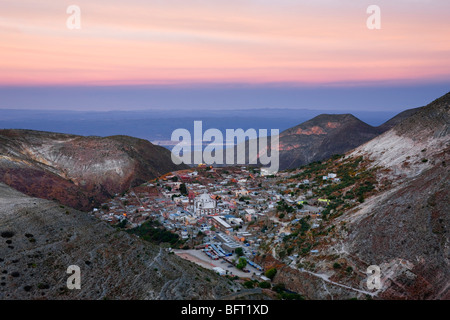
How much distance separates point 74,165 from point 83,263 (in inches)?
2061

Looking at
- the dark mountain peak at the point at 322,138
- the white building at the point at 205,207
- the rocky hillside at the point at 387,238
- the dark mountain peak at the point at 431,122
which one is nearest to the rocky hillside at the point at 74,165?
the white building at the point at 205,207

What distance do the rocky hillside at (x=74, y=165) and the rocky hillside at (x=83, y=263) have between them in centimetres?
3211

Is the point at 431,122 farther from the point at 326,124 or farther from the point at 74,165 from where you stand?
the point at 326,124

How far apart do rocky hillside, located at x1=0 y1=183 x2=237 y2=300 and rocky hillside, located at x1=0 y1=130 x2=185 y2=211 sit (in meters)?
32.1

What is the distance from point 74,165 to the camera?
6794 centimetres

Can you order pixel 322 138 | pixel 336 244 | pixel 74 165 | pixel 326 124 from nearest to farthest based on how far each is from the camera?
pixel 336 244
pixel 74 165
pixel 322 138
pixel 326 124

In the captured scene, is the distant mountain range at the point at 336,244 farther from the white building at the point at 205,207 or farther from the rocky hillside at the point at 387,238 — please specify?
the white building at the point at 205,207

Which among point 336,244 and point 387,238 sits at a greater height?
point 387,238

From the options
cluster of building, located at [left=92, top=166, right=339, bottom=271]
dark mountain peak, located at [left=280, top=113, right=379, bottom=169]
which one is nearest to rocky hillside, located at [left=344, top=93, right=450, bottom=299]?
cluster of building, located at [left=92, top=166, right=339, bottom=271]

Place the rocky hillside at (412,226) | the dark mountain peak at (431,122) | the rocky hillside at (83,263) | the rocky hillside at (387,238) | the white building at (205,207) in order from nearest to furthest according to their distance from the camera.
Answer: the rocky hillside at (83,263) < the rocky hillside at (412,226) < the rocky hillside at (387,238) < the dark mountain peak at (431,122) < the white building at (205,207)

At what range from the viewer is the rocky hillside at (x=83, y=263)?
702 inches

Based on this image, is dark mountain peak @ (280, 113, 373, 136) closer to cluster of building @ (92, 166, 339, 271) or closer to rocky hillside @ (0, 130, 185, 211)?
rocky hillside @ (0, 130, 185, 211)

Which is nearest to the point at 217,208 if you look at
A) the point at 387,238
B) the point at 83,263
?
the point at 387,238
